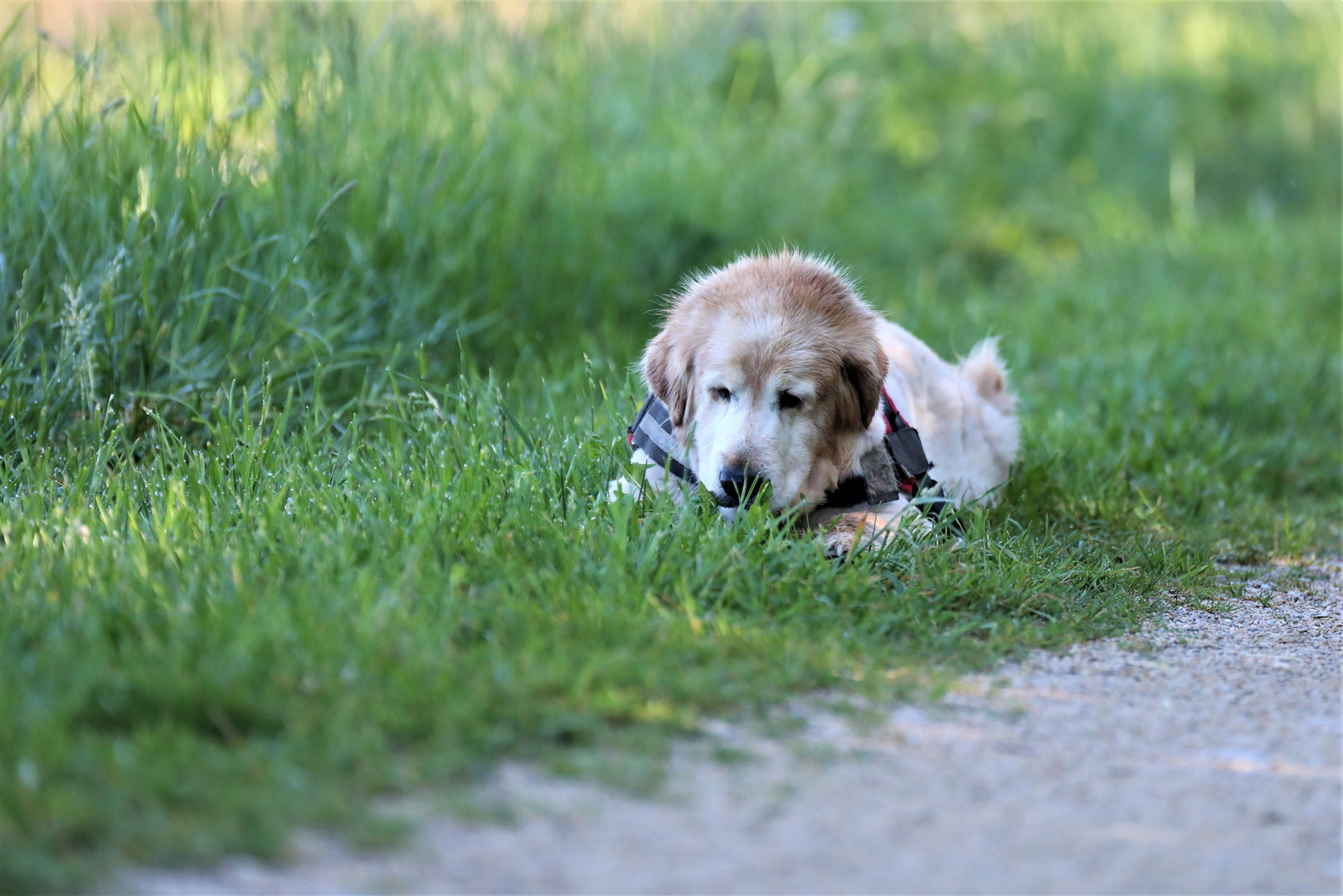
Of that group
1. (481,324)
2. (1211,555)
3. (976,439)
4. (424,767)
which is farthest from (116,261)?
(1211,555)

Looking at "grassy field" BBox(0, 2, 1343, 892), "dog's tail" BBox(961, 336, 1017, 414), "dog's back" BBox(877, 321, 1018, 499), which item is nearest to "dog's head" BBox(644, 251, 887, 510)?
"grassy field" BBox(0, 2, 1343, 892)

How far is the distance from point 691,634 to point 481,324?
9.68 feet

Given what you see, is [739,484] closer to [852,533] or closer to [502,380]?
[852,533]

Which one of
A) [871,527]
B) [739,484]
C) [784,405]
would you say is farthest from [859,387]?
[739,484]

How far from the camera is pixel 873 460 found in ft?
13.7

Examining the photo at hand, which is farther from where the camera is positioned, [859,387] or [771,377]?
[859,387]

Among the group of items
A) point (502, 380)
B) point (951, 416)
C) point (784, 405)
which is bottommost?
point (502, 380)

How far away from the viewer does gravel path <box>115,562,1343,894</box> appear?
2246 mm

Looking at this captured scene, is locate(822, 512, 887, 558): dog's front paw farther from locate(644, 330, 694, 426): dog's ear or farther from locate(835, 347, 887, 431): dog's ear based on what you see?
locate(644, 330, 694, 426): dog's ear

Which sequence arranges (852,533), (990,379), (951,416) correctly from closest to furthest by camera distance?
1. (852,533)
2. (951,416)
3. (990,379)

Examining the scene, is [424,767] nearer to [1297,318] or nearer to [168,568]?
[168,568]

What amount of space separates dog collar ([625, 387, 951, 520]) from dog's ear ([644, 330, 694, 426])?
2.0 inches

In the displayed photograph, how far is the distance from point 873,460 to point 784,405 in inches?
17.9

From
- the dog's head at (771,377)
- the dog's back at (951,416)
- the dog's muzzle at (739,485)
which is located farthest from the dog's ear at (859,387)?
the dog's back at (951,416)
